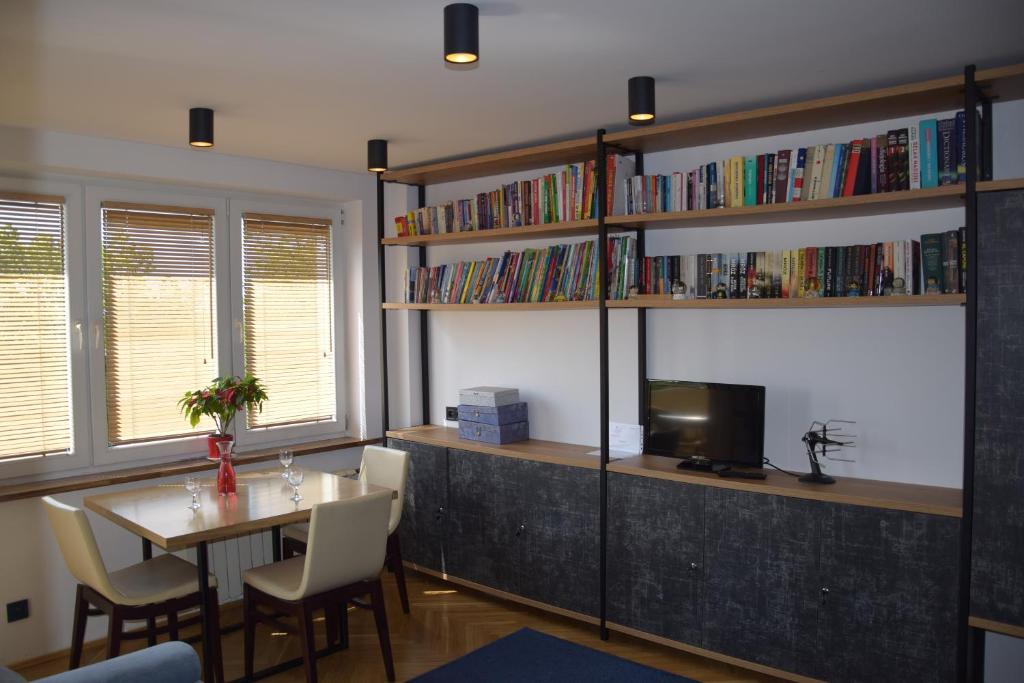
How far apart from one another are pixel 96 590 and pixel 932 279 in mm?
3593

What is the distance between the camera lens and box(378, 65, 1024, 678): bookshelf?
109 inches

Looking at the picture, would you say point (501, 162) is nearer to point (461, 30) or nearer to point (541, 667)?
point (461, 30)

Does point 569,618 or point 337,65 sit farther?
point 569,618

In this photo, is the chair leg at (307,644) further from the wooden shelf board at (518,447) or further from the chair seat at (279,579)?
the wooden shelf board at (518,447)

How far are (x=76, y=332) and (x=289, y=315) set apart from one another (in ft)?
4.07

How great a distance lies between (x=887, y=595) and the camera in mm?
3002

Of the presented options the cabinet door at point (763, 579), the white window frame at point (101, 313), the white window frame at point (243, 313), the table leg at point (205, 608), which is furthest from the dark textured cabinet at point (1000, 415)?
the white window frame at point (101, 313)

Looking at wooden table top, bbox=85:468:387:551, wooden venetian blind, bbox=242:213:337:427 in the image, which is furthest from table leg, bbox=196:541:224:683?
wooden venetian blind, bbox=242:213:337:427

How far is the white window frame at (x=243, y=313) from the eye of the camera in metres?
4.66

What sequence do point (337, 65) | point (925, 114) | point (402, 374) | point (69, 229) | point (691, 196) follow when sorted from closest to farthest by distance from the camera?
point (337, 65), point (925, 114), point (691, 196), point (69, 229), point (402, 374)

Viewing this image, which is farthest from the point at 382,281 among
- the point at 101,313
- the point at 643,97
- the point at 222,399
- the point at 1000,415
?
the point at 1000,415

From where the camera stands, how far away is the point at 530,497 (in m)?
4.09

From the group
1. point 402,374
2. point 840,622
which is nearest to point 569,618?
point 840,622

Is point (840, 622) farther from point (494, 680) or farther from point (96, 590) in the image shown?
point (96, 590)
